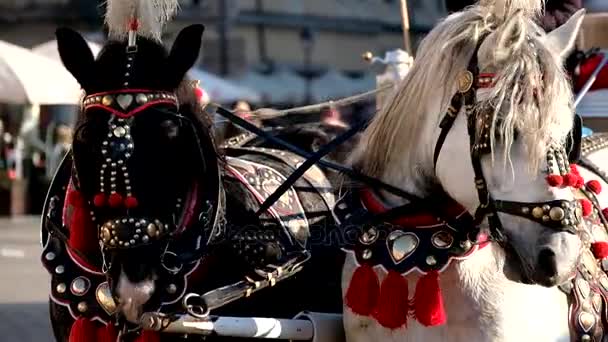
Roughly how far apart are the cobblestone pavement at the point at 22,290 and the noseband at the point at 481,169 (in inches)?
190

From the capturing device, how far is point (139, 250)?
348 centimetres

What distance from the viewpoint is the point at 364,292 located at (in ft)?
12.2

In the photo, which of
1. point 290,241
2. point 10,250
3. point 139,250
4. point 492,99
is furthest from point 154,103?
point 10,250

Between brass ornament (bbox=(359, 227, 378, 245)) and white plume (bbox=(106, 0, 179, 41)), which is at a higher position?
white plume (bbox=(106, 0, 179, 41))

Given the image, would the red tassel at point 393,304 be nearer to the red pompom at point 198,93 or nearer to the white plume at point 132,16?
the red pompom at point 198,93

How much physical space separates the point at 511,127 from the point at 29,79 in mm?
6566

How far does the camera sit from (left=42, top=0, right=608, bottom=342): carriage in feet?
11.2

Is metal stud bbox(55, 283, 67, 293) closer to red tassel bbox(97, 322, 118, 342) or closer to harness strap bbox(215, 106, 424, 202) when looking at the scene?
red tassel bbox(97, 322, 118, 342)

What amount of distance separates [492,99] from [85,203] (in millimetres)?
1205

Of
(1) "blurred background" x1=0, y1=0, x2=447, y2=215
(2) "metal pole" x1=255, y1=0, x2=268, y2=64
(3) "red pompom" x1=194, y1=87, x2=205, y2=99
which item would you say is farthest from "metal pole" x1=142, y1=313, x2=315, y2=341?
(2) "metal pole" x1=255, y1=0, x2=268, y2=64

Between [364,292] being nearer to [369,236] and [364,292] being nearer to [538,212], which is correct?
[369,236]

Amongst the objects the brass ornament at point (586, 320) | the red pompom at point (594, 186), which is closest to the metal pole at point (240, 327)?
the brass ornament at point (586, 320)

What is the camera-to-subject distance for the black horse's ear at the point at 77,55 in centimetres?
361

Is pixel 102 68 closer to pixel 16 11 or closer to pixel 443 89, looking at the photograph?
pixel 443 89
